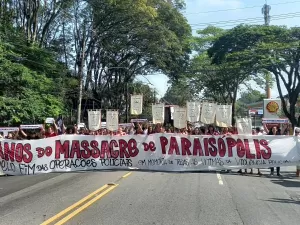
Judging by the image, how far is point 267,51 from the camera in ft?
123

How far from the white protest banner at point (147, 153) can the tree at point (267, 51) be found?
22.5 m

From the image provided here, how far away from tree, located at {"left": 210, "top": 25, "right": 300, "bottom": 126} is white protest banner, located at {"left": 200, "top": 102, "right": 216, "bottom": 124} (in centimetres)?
2174

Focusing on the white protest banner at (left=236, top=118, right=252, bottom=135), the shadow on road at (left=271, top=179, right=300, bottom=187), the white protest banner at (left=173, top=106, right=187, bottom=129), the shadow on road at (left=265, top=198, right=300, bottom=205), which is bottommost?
the shadow on road at (left=271, top=179, right=300, bottom=187)

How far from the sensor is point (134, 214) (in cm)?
802

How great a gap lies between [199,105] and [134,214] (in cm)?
970

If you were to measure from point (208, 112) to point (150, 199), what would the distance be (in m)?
7.91

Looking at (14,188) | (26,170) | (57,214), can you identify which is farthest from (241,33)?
(57,214)

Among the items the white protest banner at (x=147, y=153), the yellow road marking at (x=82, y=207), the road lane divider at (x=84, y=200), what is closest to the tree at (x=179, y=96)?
the white protest banner at (x=147, y=153)

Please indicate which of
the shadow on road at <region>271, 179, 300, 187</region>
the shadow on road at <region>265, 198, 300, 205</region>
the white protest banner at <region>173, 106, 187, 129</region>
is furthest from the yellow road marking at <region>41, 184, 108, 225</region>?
the white protest banner at <region>173, 106, 187, 129</region>

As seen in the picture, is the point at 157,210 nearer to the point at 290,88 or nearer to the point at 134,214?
the point at 134,214

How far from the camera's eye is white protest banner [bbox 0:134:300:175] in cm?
1562

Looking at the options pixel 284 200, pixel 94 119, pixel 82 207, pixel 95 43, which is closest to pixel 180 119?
pixel 94 119

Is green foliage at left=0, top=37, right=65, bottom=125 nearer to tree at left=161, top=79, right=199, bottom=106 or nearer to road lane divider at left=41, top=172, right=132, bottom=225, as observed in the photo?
road lane divider at left=41, top=172, right=132, bottom=225

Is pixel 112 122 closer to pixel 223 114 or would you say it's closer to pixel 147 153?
pixel 147 153
